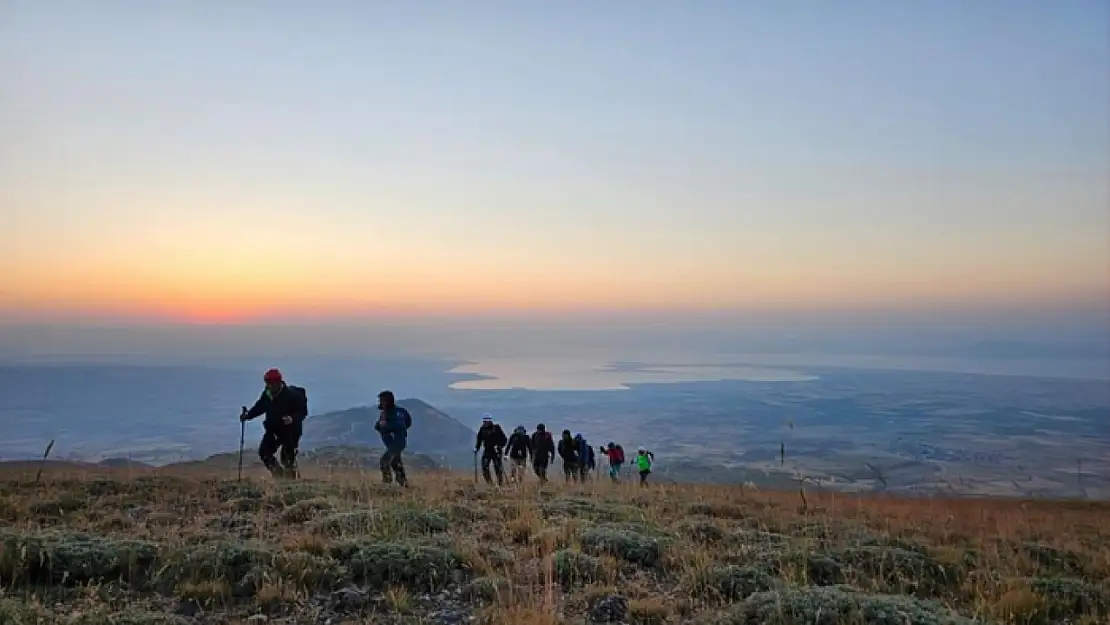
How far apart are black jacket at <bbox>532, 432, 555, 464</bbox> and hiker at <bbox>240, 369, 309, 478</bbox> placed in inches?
328

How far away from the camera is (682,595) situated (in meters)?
6.12

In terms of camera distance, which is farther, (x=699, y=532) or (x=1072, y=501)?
(x=1072, y=501)

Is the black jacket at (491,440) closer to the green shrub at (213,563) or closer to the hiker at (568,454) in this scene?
the hiker at (568,454)

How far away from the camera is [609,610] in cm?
553

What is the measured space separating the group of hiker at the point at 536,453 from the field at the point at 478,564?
647cm

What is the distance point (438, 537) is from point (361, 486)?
4.16 meters

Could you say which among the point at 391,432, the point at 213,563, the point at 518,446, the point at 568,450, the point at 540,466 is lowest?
the point at 540,466

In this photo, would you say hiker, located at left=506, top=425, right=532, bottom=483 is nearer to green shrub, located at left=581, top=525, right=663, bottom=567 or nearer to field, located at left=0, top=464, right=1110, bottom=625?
field, located at left=0, top=464, right=1110, bottom=625

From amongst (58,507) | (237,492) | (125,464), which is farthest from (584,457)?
(58,507)

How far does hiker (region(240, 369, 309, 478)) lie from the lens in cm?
1189

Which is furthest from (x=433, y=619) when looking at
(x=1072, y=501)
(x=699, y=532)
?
(x=1072, y=501)

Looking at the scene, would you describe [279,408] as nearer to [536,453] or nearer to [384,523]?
[384,523]

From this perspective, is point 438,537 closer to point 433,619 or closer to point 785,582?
point 433,619

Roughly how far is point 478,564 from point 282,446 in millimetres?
6980
